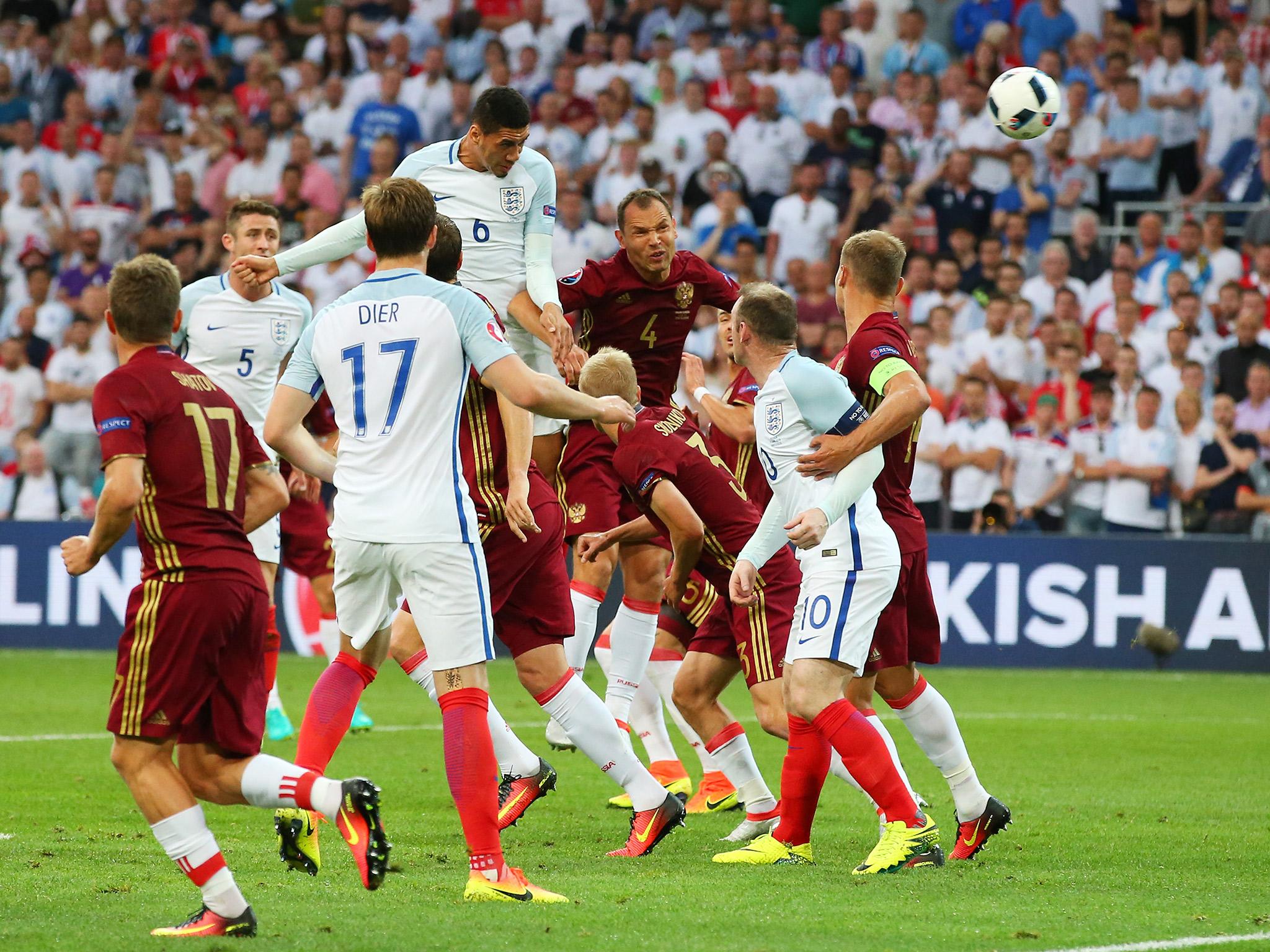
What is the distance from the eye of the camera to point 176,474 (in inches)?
207

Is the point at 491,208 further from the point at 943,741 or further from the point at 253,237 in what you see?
the point at 943,741

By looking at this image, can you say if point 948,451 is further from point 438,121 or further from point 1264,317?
point 438,121

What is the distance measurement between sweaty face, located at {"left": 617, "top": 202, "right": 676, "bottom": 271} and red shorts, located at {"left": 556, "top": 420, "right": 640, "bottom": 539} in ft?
3.17

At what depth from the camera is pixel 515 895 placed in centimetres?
567

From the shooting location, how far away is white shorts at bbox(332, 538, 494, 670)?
5707 mm

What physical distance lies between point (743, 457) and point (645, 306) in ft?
3.18

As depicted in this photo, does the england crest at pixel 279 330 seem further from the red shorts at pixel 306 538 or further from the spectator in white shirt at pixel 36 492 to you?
the spectator in white shirt at pixel 36 492

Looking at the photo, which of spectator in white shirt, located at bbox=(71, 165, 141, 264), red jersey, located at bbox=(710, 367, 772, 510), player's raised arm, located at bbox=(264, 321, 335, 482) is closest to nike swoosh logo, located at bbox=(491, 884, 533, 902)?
player's raised arm, located at bbox=(264, 321, 335, 482)

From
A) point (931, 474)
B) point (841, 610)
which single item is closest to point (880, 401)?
point (841, 610)

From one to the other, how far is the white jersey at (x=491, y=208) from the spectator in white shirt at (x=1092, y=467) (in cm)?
855

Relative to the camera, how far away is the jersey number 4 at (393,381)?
567 cm

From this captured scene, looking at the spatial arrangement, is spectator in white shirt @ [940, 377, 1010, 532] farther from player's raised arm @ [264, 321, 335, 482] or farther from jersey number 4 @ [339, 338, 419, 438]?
jersey number 4 @ [339, 338, 419, 438]

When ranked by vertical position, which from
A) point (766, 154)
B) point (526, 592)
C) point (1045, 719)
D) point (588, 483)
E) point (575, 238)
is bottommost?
point (1045, 719)

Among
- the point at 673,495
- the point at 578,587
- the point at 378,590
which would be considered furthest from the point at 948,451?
the point at 378,590
